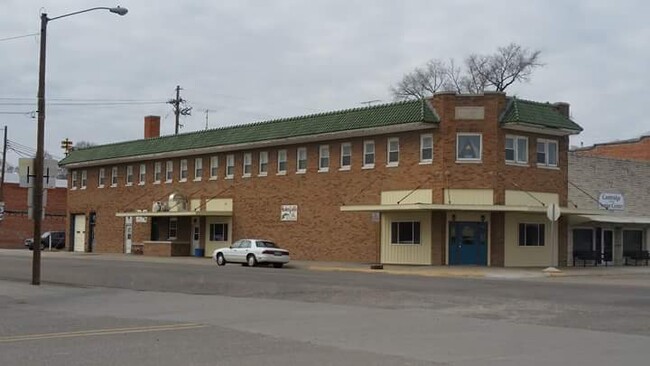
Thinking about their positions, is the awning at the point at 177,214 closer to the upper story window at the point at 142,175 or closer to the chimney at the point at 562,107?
the upper story window at the point at 142,175

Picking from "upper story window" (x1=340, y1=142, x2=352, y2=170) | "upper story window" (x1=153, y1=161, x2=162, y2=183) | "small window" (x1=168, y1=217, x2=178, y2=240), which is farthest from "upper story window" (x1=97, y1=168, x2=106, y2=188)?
"upper story window" (x1=340, y1=142, x2=352, y2=170)

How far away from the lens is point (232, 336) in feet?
41.5

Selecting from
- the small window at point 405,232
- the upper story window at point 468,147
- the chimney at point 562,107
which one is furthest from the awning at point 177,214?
the chimney at point 562,107

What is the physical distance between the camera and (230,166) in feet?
161

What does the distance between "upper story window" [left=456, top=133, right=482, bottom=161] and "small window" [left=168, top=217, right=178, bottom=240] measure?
75.3 ft

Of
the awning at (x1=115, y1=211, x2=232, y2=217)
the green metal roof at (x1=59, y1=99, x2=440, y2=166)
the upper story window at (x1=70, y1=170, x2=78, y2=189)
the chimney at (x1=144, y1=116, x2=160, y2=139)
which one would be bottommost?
the awning at (x1=115, y1=211, x2=232, y2=217)

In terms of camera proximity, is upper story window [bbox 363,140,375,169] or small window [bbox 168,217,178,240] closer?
upper story window [bbox 363,140,375,169]

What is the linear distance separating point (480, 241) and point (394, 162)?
225 inches

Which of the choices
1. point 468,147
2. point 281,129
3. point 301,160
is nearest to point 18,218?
point 281,129

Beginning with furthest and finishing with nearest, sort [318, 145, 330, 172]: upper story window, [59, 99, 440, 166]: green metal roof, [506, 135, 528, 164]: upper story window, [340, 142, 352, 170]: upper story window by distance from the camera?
[318, 145, 330, 172]: upper story window < [340, 142, 352, 170]: upper story window < [59, 99, 440, 166]: green metal roof < [506, 135, 528, 164]: upper story window

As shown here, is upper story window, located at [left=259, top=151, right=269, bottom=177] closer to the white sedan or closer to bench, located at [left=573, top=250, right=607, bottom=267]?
the white sedan

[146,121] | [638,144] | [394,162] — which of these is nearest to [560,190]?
[394,162]

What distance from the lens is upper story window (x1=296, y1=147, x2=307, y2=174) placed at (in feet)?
144

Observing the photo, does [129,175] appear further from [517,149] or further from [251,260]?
[517,149]
